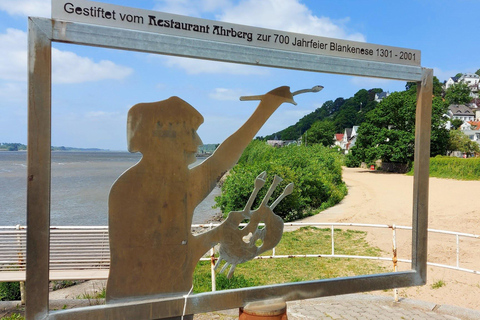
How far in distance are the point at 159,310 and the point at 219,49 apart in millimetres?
2107

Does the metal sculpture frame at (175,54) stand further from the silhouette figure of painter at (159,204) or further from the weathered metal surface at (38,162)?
the silhouette figure of painter at (159,204)

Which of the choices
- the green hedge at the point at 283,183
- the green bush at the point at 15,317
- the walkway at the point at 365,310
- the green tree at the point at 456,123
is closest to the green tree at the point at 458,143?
the green hedge at the point at 283,183

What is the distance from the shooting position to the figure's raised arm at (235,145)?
3.46 m

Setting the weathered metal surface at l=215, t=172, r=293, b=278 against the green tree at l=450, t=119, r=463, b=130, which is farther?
the green tree at l=450, t=119, r=463, b=130

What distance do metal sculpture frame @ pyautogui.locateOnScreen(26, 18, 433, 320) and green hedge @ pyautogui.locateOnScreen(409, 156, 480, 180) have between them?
31250mm

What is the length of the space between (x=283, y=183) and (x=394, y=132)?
2821 cm

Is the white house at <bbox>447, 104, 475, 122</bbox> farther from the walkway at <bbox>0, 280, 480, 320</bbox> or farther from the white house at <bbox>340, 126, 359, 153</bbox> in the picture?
the walkway at <bbox>0, 280, 480, 320</bbox>

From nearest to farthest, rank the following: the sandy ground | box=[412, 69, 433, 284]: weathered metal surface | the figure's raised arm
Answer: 1. the figure's raised arm
2. box=[412, 69, 433, 284]: weathered metal surface
3. the sandy ground

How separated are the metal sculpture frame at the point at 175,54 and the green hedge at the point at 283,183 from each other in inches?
343

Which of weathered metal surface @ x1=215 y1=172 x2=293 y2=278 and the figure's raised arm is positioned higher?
the figure's raised arm

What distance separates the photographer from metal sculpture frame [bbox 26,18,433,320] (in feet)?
9.40

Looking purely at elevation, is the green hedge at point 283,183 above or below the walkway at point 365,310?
above

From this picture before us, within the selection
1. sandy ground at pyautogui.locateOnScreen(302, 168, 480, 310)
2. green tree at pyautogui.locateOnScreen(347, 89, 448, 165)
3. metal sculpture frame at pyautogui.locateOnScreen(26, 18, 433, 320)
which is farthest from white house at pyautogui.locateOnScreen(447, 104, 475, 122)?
metal sculpture frame at pyautogui.locateOnScreen(26, 18, 433, 320)

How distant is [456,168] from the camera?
32.6 metres
